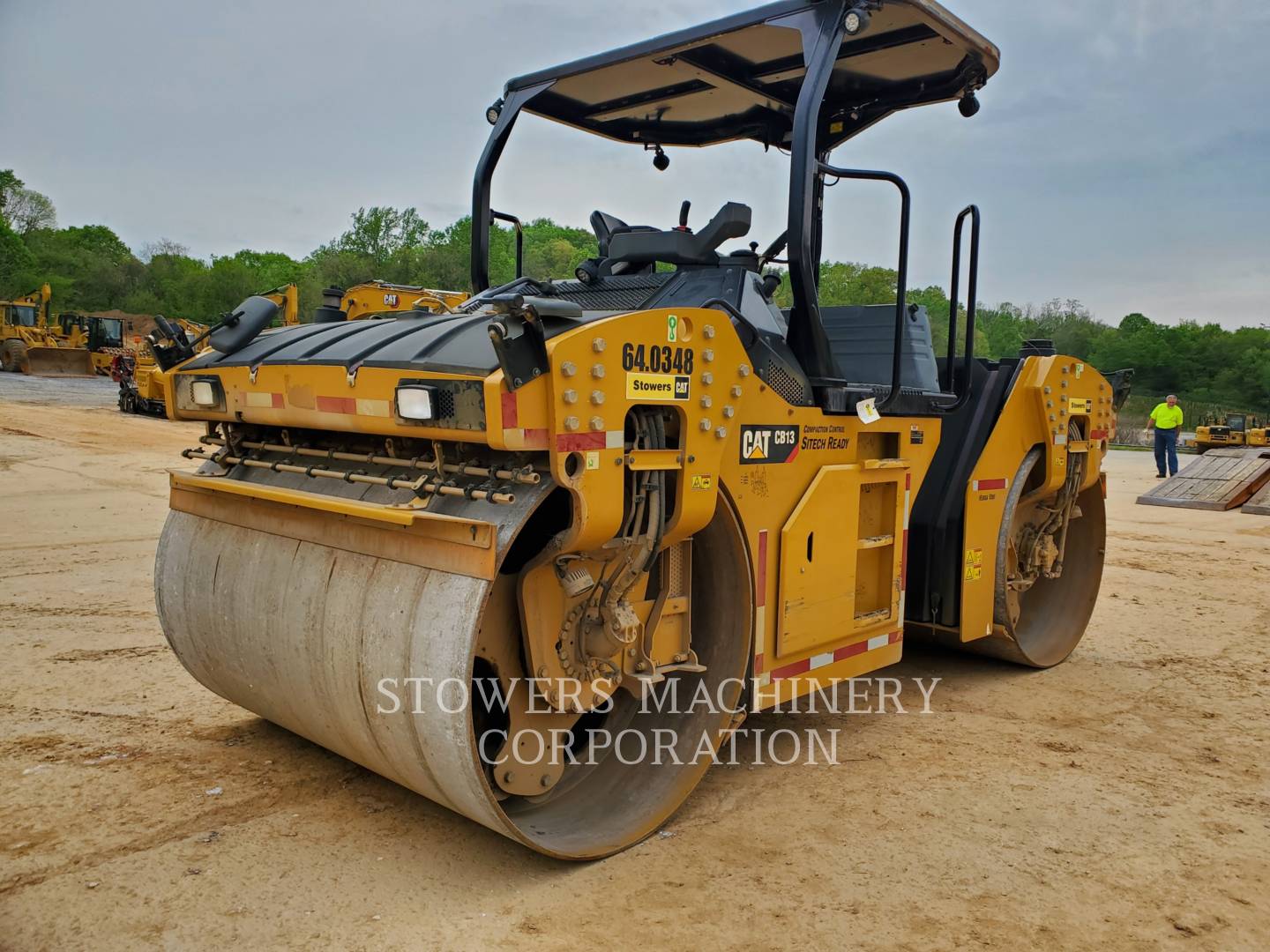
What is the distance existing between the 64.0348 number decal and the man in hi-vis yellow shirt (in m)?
15.8

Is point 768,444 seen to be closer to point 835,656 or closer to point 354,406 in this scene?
point 835,656

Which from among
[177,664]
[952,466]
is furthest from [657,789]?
[177,664]

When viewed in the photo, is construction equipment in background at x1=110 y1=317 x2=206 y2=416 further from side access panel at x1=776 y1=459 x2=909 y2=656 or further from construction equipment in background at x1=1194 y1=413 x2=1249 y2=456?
construction equipment in background at x1=1194 y1=413 x2=1249 y2=456

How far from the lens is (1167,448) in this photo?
17.2 meters

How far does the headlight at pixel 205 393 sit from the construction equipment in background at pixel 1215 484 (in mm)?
12634

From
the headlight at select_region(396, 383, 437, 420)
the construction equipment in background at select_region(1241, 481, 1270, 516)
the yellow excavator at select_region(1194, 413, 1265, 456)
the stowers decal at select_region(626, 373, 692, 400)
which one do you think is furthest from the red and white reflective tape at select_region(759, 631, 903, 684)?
the yellow excavator at select_region(1194, 413, 1265, 456)

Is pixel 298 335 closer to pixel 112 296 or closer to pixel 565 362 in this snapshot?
pixel 565 362

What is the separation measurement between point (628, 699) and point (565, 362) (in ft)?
5.05

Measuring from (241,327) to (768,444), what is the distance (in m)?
1.92

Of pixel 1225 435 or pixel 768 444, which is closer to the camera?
pixel 768 444

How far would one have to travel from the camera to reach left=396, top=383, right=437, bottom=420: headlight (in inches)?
108

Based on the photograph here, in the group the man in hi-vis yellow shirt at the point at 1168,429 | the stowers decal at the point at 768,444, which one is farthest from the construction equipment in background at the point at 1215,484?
the stowers decal at the point at 768,444

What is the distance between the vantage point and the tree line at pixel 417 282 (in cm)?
4716

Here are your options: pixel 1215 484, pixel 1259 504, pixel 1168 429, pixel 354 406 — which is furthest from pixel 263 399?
pixel 1168 429
